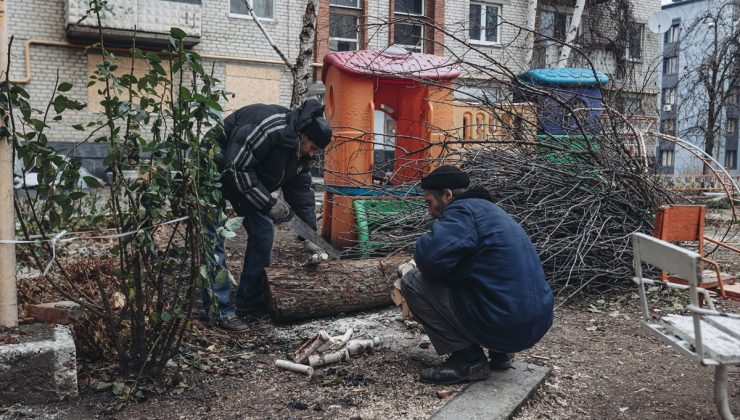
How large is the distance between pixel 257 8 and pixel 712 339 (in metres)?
14.5

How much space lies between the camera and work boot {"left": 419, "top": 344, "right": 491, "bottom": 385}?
341cm

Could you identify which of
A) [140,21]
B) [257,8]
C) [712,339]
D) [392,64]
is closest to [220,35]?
[257,8]

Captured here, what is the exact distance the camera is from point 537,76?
8.90 m

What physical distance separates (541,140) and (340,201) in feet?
6.74

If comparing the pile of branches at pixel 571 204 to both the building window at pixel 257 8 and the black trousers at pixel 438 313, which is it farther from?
the building window at pixel 257 8

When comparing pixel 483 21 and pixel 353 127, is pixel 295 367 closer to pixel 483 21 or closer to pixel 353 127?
pixel 353 127

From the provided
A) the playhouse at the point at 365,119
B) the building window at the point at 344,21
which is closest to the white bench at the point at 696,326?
the playhouse at the point at 365,119

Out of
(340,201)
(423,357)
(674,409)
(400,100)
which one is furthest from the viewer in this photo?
(400,100)

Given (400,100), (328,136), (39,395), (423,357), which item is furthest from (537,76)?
(39,395)

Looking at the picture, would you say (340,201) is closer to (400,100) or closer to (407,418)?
(400,100)

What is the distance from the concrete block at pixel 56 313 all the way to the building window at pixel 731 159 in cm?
4001

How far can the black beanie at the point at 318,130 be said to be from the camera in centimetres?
448

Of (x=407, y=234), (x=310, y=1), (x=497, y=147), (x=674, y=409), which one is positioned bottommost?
(x=674, y=409)

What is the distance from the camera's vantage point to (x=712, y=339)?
8.66 feet
